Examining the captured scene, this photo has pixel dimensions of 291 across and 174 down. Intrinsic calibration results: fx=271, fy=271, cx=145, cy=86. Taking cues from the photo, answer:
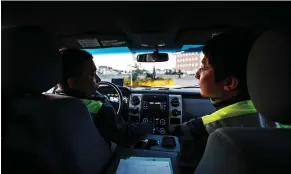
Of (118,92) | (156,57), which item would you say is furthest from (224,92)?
(118,92)

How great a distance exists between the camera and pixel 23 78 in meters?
1.15

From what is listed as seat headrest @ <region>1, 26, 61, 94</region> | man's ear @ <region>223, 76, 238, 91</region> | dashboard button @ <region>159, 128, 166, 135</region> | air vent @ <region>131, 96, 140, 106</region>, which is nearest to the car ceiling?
seat headrest @ <region>1, 26, 61, 94</region>

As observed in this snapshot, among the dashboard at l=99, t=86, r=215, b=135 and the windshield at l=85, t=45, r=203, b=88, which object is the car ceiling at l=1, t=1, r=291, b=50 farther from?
the dashboard at l=99, t=86, r=215, b=135

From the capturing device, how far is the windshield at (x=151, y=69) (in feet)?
9.01

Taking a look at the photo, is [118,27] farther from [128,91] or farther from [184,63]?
Answer: [128,91]

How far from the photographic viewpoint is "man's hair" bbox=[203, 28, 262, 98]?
1387 millimetres

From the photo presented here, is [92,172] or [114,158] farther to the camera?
[114,158]

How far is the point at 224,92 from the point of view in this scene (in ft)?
4.92

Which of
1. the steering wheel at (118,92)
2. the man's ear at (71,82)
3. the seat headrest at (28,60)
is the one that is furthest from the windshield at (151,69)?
the seat headrest at (28,60)

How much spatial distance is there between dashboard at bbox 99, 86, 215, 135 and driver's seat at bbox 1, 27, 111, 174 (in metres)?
1.97

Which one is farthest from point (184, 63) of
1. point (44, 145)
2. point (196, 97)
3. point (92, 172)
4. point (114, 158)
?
point (44, 145)

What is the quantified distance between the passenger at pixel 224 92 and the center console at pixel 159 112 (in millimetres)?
1807

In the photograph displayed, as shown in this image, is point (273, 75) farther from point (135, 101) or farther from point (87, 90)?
point (135, 101)

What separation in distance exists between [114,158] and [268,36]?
1.29m
